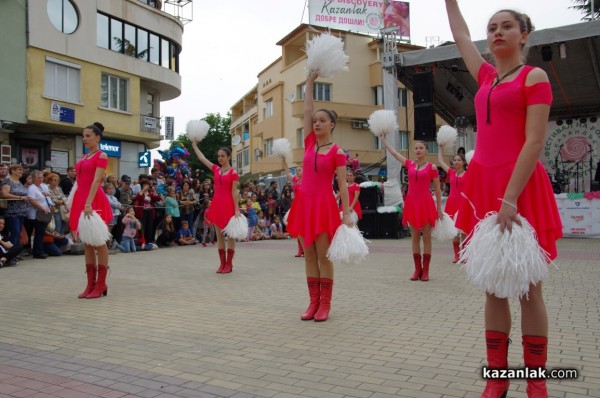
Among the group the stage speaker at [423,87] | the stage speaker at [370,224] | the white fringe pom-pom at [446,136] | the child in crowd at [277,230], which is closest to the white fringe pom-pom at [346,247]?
the white fringe pom-pom at [446,136]

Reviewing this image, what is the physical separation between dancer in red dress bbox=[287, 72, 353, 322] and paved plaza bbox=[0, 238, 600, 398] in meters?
0.44

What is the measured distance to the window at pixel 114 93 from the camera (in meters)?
26.3

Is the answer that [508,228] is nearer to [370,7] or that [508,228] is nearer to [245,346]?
[245,346]

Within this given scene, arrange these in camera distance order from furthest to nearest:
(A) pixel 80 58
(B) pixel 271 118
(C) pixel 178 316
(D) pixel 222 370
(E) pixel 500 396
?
(B) pixel 271 118
(A) pixel 80 58
(C) pixel 178 316
(D) pixel 222 370
(E) pixel 500 396

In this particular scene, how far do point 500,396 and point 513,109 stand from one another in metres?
1.56

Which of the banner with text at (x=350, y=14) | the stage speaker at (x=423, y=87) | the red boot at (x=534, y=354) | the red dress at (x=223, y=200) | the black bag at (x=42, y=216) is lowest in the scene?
the red boot at (x=534, y=354)

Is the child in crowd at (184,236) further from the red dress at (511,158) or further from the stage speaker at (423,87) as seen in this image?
the red dress at (511,158)

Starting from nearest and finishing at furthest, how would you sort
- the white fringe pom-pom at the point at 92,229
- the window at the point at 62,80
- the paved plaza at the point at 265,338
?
the paved plaza at the point at 265,338 → the white fringe pom-pom at the point at 92,229 → the window at the point at 62,80

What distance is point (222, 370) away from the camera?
377cm

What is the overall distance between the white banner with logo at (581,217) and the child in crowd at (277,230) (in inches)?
361

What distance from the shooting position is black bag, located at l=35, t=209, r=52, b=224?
11.4m

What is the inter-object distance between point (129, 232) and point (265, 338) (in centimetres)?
976

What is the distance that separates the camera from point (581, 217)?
17047 millimetres

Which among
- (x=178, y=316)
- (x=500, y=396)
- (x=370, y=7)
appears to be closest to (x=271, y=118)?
(x=370, y=7)
